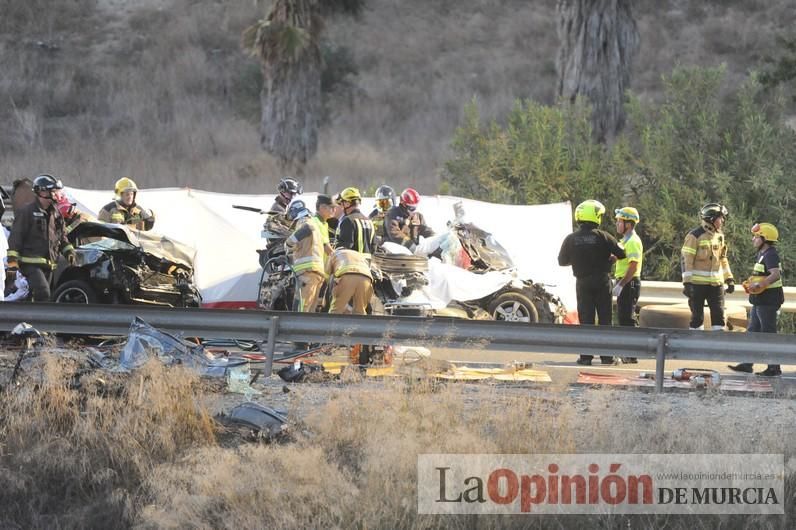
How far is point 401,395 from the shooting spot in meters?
9.40

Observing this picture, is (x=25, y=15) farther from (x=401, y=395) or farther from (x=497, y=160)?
(x=401, y=395)

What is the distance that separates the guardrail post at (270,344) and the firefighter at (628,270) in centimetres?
475

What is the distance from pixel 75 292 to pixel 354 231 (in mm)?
3157

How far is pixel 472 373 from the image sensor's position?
11945 millimetres

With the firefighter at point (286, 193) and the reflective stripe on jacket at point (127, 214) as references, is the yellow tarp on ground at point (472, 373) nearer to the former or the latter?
the firefighter at point (286, 193)

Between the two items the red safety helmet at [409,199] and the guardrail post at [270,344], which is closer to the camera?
the guardrail post at [270,344]

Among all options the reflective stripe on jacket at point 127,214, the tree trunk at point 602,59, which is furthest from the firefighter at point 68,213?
the tree trunk at point 602,59

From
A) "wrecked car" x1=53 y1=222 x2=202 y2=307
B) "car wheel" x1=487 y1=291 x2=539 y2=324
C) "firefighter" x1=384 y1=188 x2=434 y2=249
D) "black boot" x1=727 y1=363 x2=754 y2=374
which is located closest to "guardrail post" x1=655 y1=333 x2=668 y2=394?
"black boot" x1=727 y1=363 x2=754 y2=374

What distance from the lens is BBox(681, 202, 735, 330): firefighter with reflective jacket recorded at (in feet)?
45.5

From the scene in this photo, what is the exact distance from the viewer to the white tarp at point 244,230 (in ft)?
52.5

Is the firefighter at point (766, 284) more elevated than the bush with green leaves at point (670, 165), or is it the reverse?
the bush with green leaves at point (670, 165)

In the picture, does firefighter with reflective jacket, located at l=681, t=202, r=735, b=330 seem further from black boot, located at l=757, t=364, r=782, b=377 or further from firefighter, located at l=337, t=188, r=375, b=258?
firefighter, located at l=337, t=188, r=375, b=258

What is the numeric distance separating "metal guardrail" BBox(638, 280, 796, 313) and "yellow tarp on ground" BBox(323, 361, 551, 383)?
4.83 meters

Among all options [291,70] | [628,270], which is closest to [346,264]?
[628,270]
